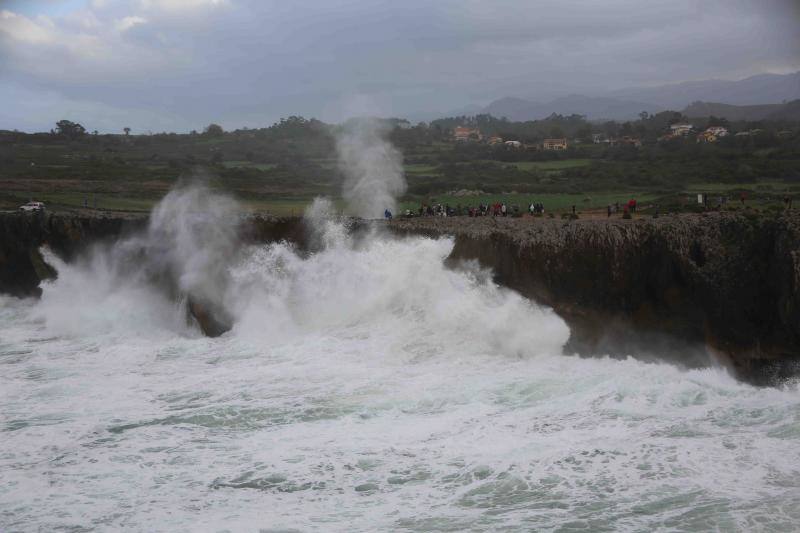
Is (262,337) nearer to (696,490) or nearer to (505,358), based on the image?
(505,358)

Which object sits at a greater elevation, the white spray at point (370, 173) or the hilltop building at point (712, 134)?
the hilltop building at point (712, 134)

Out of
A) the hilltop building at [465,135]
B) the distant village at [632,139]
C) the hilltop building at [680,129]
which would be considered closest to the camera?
the distant village at [632,139]

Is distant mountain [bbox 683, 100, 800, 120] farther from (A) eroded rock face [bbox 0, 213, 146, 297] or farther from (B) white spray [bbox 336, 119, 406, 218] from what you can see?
(A) eroded rock face [bbox 0, 213, 146, 297]

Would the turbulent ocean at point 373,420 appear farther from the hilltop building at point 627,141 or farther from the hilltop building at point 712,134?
the hilltop building at point 627,141

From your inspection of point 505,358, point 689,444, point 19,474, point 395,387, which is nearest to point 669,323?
point 505,358

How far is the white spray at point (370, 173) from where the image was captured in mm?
29906

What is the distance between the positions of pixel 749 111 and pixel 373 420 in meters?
68.1

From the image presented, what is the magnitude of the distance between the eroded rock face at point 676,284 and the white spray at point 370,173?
12535 millimetres

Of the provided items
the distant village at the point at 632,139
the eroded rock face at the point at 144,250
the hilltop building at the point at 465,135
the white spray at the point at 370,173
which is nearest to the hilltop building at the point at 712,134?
the distant village at the point at 632,139

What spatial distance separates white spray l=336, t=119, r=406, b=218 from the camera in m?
29.9

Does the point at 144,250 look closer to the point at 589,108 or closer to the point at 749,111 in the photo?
the point at 749,111

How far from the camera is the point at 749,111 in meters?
69.9

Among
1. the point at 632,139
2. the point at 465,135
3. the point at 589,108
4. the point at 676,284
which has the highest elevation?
the point at 589,108

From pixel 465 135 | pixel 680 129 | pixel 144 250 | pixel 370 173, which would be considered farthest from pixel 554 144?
pixel 144 250
